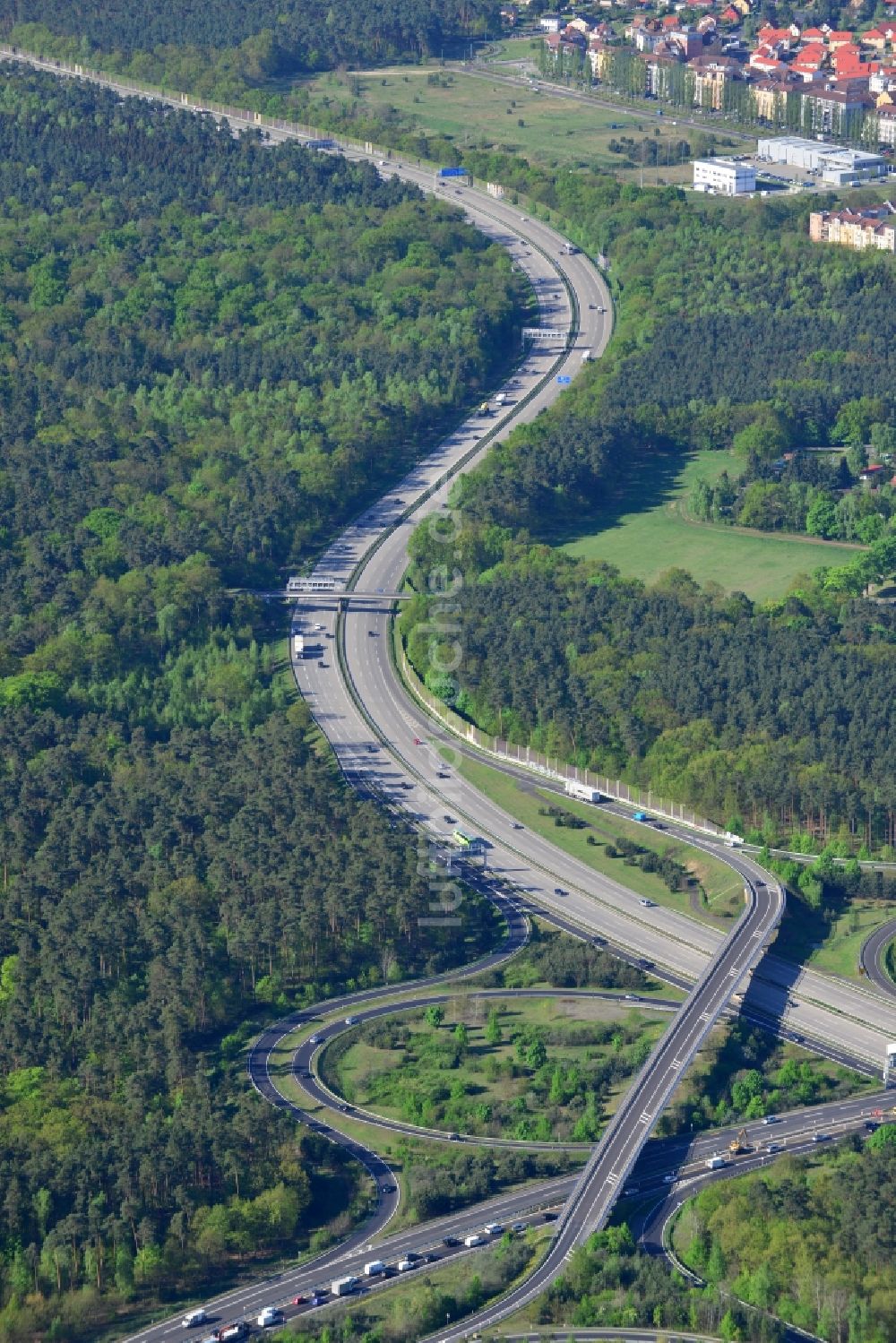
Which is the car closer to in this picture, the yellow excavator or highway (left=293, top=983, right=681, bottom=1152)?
highway (left=293, top=983, right=681, bottom=1152)

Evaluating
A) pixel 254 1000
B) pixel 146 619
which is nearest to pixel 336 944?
pixel 254 1000

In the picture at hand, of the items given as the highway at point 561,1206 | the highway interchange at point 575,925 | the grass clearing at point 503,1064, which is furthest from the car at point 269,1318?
the grass clearing at point 503,1064

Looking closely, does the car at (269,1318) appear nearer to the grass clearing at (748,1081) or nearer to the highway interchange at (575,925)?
the highway interchange at (575,925)

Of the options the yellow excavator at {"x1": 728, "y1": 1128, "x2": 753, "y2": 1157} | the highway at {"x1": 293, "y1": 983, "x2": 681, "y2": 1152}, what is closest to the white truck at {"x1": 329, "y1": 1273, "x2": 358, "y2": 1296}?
the highway at {"x1": 293, "y1": 983, "x2": 681, "y2": 1152}

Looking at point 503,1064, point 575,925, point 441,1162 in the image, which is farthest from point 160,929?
point 441,1162

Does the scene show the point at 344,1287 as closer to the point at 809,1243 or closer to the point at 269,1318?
the point at 269,1318
